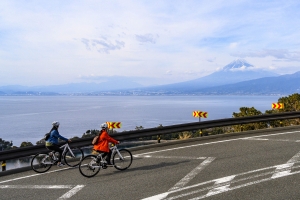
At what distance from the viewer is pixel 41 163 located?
891cm

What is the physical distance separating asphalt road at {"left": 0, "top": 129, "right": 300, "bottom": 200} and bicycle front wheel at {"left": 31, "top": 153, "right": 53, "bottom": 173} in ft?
0.56

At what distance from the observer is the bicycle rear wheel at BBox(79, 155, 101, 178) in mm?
8070

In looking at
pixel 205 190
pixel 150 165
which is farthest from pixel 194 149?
pixel 205 190

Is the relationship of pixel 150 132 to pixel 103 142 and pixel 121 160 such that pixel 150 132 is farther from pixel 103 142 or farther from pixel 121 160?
pixel 103 142

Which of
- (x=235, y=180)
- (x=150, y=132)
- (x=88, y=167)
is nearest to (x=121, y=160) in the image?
(x=88, y=167)

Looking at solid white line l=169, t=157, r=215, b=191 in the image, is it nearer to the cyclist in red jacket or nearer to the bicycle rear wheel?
the cyclist in red jacket

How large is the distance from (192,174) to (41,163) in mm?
4344

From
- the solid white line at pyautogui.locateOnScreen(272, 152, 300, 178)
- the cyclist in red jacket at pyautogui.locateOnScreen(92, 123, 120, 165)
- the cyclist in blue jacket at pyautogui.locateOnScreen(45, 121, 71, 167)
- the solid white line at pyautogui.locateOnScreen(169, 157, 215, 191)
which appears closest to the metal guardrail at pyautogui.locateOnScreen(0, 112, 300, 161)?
the cyclist in blue jacket at pyautogui.locateOnScreen(45, 121, 71, 167)

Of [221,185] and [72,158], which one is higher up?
[72,158]

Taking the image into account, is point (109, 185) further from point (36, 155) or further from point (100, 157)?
point (36, 155)

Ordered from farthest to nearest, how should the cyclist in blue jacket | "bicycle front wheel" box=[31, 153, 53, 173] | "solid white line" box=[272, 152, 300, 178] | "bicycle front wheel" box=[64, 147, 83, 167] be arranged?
"bicycle front wheel" box=[64, 147, 83, 167] → the cyclist in blue jacket → "bicycle front wheel" box=[31, 153, 53, 173] → "solid white line" box=[272, 152, 300, 178]

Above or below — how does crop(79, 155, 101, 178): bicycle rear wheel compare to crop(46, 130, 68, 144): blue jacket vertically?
below

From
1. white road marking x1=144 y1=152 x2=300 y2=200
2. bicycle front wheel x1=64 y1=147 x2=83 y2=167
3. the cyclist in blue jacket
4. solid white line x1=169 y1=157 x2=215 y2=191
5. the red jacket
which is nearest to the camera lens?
white road marking x1=144 y1=152 x2=300 y2=200

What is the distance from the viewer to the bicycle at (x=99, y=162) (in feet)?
26.6
